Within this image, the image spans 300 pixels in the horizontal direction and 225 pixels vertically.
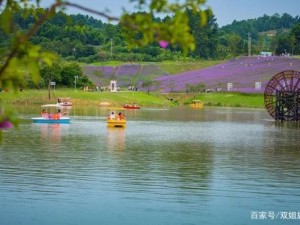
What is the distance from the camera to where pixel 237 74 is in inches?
5094

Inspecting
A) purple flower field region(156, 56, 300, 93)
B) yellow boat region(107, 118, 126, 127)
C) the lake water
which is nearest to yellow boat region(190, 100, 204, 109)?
purple flower field region(156, 56, 300, 93)

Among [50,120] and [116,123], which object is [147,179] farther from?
[50,120]

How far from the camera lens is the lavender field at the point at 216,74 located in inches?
4823

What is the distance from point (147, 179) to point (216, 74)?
10669 cm

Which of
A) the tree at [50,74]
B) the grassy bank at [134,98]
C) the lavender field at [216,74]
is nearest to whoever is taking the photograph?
the grassy bank at [134,98]

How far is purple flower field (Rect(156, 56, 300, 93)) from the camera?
399 feet

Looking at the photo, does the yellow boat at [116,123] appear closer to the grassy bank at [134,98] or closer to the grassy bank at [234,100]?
the grassy bank at [134,98]

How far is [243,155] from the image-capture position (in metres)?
37.1

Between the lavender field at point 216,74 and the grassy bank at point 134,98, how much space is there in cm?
414

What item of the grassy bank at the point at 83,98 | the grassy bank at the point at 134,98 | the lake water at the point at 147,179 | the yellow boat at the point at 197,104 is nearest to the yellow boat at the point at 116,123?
the lake water at the point at 147,179

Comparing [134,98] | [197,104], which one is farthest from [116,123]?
[197,104]

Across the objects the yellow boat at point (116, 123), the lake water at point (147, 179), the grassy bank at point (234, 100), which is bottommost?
the lake water at point (147, 179)

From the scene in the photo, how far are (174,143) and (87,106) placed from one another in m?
55.8

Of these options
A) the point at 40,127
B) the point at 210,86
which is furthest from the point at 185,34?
the point at 210,86
